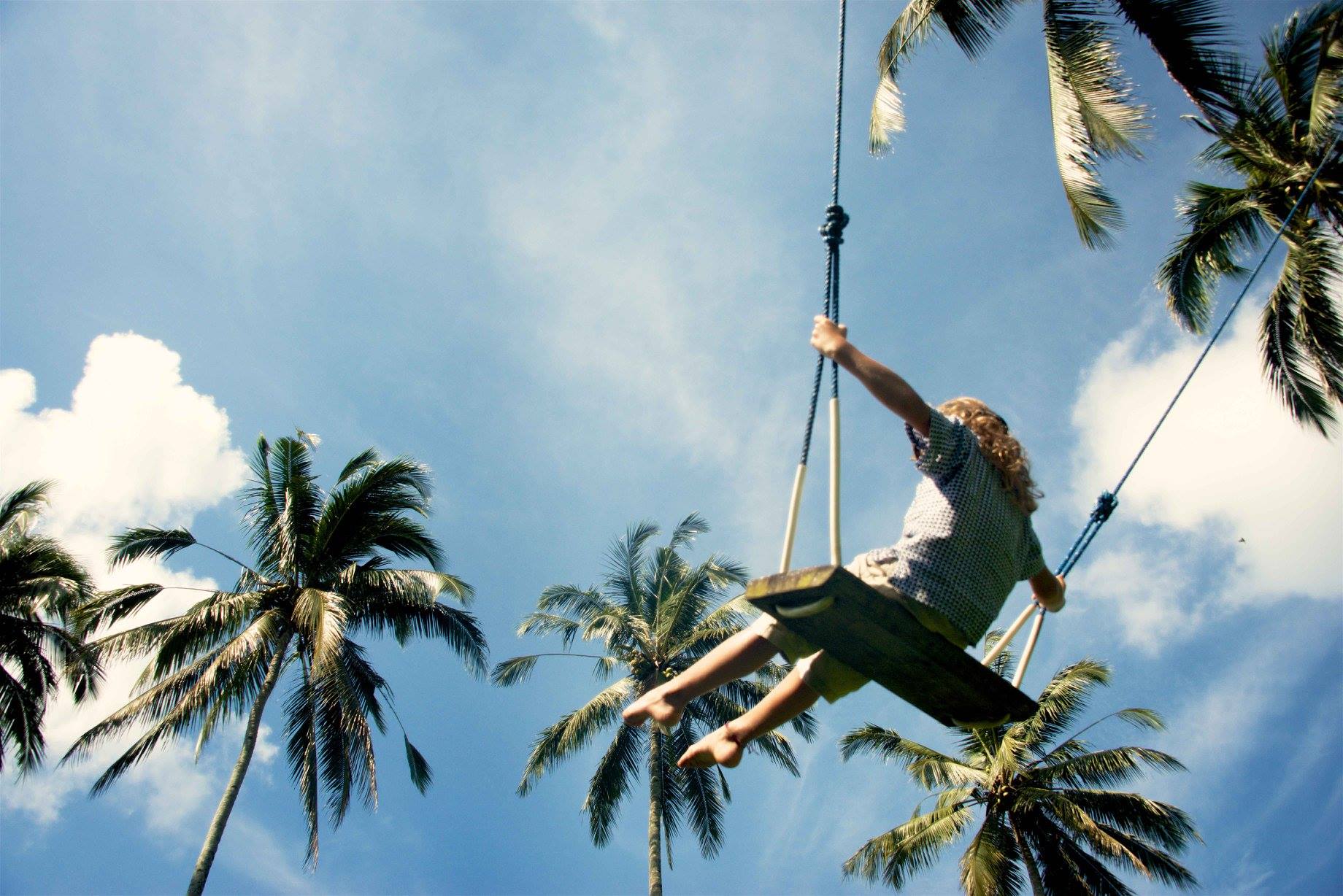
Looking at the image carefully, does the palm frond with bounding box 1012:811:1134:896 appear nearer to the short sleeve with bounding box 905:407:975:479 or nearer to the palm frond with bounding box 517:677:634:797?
the palm frond with bounding box 517:677:634:797

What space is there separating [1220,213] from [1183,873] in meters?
10.7

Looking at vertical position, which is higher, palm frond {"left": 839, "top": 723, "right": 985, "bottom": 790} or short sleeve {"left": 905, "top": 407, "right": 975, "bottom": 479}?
palm frond {"left": 839, "top": 723, "right": 985, "bottom": 790}

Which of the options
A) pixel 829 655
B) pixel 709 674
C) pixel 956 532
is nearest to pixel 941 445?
pixel 956 532

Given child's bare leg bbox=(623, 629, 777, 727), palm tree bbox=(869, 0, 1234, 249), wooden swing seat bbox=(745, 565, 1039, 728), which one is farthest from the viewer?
palm tree bbox=(869, 0, 1234, 249)

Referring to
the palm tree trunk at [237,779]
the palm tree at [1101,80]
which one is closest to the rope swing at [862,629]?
the palm tree at [1101,80]

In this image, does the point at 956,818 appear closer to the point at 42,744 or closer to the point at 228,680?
the point at 228,680

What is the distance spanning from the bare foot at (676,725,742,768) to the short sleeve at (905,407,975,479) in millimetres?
1276

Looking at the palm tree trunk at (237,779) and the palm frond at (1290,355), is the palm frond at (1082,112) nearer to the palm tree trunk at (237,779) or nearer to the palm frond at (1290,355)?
the palm frond at (1290,355)

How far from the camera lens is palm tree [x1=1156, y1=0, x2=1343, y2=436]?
866 cm

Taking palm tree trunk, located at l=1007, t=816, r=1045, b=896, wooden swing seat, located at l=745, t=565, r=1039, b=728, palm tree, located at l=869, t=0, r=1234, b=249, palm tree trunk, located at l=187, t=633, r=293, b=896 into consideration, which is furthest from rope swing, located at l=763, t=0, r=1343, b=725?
palm tree trunk, located at l=1007, t=816, r=1045, b=896

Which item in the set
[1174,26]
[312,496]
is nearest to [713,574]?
[312,496]

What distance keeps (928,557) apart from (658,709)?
1.21 metres

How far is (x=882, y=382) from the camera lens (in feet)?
11.3

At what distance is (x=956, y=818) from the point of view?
16094 mm
